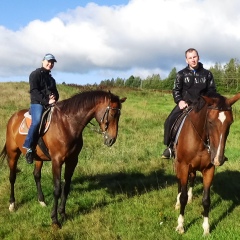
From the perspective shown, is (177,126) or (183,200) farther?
(177,126)

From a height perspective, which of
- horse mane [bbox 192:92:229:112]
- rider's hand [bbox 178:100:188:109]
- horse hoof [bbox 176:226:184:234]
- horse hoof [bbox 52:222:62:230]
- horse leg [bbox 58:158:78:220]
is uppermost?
horse mane [bbox 192:92:229:112]

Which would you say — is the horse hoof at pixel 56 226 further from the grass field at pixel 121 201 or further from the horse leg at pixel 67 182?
the horse leg at pixel 67 182

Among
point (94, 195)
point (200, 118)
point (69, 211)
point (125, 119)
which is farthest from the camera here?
point (125, 119)

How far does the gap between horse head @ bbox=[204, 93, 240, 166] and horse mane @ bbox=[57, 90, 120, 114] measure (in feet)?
6.69

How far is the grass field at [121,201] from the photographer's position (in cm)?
613

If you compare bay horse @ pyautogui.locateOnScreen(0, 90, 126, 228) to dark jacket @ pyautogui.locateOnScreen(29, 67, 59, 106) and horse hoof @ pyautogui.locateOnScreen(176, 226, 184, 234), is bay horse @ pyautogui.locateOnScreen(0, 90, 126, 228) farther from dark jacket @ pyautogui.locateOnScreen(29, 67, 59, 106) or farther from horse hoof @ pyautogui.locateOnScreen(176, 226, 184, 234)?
horse hoof @ pyautogui.locateOnScreen(176, 226, 184, 234)

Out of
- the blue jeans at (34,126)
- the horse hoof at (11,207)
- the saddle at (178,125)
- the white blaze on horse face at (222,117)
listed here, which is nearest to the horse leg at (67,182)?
the blue jeans at (34,126)

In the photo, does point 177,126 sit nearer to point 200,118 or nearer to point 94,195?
point 200,118

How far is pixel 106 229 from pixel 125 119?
15625mm

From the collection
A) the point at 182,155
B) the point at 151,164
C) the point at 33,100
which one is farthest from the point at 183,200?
the point at 151,164

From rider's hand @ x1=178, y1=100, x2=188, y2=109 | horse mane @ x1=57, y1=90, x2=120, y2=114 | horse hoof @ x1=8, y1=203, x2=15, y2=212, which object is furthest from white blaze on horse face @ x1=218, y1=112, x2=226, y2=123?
horse hoof @ x1=8, y1=203, x2=15, y2=212

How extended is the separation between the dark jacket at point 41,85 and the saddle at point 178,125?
2857mm

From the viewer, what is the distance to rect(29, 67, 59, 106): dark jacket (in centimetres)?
720

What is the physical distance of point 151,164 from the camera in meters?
11.1
